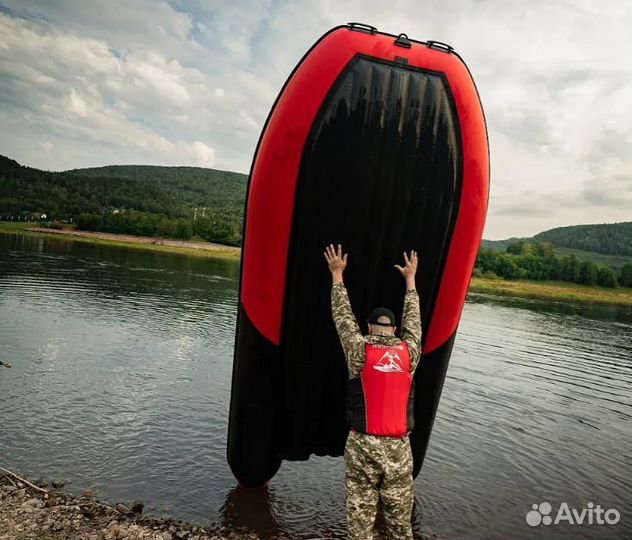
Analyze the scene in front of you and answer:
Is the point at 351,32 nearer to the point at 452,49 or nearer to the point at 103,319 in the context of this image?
the point at 452,49

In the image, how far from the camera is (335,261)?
436cm

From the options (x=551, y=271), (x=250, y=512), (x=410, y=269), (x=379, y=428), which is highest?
(x=551, y=271)

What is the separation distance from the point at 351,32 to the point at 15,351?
10.3 metres

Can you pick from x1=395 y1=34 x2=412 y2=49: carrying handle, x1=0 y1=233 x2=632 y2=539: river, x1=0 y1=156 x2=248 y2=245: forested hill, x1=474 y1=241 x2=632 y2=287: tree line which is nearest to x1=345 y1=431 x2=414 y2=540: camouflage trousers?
x1=0 y1=233 x2=632 y2=539: river

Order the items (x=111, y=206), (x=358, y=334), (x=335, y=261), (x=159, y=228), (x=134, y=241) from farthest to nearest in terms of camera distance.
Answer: (x=111, y=206)
(x=159, y=228)
(x=134, y=241)
(x=335, y=261)
(x=358, y=334)

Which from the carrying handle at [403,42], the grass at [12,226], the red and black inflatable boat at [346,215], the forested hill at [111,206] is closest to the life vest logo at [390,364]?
the red and black inflatable boat at [346,215]

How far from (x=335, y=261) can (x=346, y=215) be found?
1.35 feet

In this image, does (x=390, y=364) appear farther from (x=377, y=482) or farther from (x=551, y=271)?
(x=551, y=271)

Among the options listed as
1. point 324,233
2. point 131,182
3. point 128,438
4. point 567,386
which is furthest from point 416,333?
point 131,182

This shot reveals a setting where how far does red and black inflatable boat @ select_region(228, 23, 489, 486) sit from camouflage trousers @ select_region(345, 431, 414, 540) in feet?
4.22

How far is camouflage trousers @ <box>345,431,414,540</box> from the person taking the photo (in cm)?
363

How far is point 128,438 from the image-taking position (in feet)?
22.5

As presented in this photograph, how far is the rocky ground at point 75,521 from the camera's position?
448 centimetres

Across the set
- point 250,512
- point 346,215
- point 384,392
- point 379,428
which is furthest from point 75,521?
point 346,215
